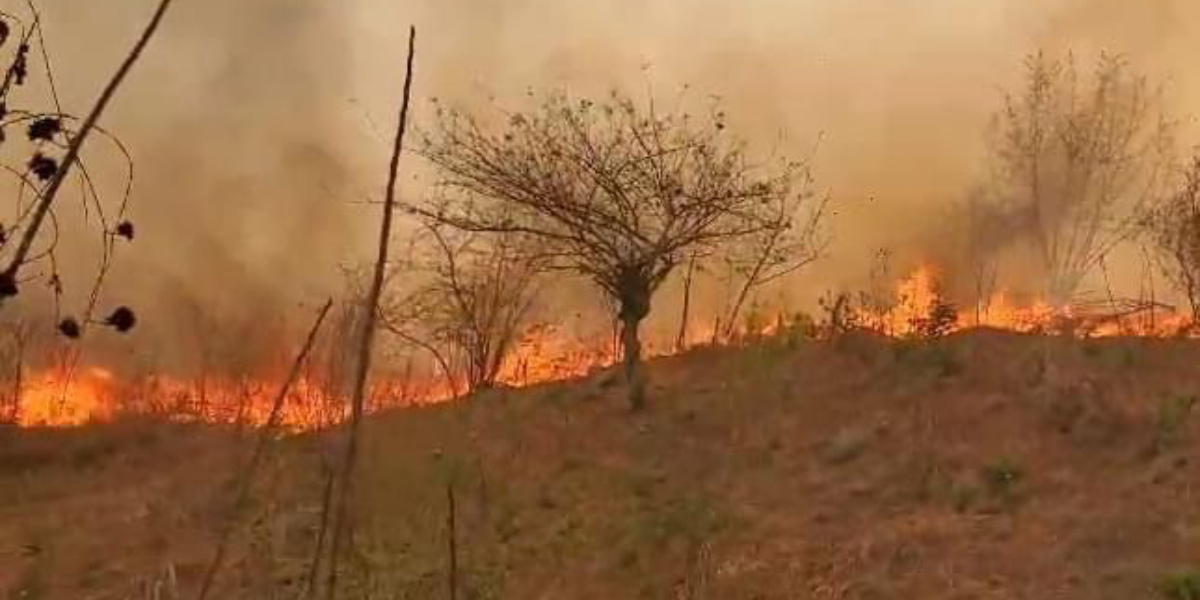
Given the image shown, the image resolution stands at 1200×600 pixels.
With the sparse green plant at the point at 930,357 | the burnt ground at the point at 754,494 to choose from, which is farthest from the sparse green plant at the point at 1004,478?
the sparse green plant at the point at 930,357

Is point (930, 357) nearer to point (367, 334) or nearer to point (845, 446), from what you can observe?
point (845, 446)

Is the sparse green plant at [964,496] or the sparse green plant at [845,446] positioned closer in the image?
the sparse green plant at [964,496]

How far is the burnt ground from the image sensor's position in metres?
11.7

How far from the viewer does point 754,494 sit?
46.6ft

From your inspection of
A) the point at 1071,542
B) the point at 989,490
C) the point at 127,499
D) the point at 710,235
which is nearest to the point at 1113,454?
the point at 989,490

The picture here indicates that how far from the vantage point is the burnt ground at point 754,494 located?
11711mm

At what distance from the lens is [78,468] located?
74.9 feet

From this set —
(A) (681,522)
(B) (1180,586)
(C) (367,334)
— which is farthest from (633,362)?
(C) (367,334)

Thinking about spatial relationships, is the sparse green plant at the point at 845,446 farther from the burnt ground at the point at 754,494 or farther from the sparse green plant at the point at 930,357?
the sparse green plant at the point at 930,357

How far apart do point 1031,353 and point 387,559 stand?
7390mm

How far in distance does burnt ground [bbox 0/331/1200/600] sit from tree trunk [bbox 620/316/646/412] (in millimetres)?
284

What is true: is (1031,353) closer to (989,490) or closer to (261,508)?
(989,490)

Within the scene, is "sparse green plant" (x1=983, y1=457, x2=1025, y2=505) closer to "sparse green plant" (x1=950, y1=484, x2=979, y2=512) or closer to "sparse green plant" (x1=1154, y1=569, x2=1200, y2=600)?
"sparse green plant" (x1=950, y1=484, x2=979, y2=512)

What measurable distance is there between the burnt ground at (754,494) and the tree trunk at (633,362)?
0.28m
